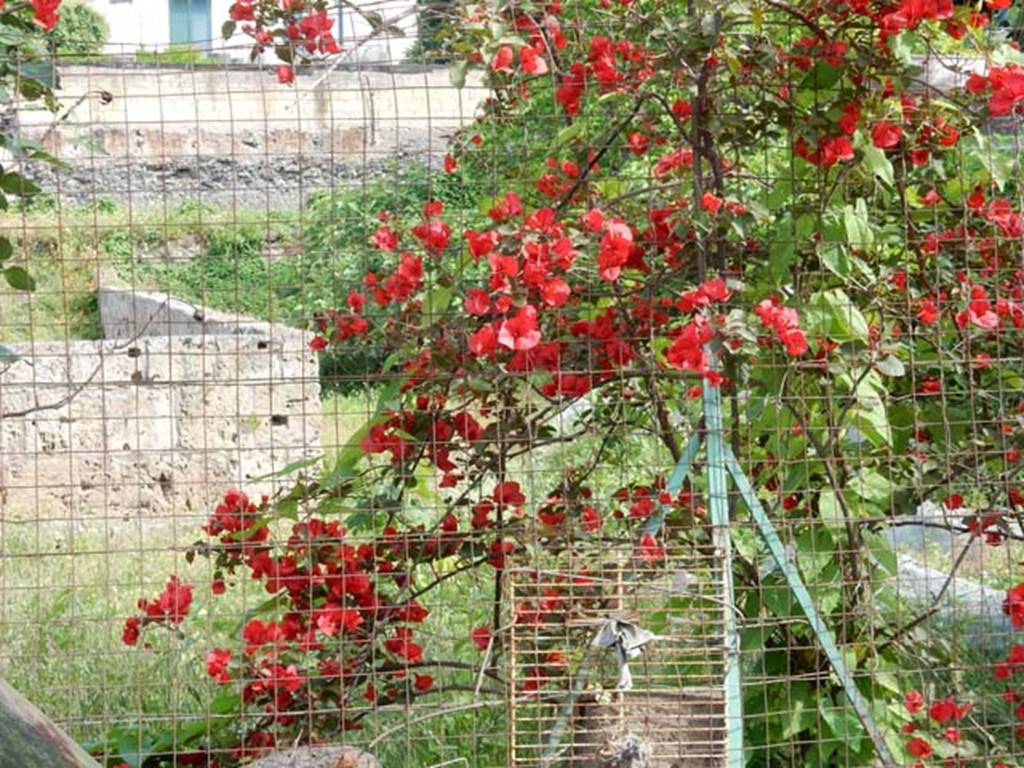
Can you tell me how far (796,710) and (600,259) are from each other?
1.10m

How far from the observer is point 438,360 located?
3383 millimetres

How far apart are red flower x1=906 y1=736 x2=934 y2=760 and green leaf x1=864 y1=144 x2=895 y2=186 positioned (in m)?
1.19

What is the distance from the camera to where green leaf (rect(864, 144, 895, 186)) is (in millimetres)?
3312

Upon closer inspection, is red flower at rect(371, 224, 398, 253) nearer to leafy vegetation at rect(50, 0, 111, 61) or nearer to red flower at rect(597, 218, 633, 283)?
red flower at rect(597, 218, 633, 283)

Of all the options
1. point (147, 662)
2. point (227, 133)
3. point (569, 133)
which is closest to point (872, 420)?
point (569, 133)

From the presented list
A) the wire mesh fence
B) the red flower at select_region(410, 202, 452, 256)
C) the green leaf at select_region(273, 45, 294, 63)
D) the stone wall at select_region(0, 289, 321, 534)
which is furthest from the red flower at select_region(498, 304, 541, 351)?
the stone wall at select_region(0, 289, 321, 534)

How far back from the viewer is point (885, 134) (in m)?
3.35

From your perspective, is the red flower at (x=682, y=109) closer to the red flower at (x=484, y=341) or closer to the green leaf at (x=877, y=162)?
the green leaf at (x=877, y=162)

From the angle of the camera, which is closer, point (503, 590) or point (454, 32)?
point (454, 32)

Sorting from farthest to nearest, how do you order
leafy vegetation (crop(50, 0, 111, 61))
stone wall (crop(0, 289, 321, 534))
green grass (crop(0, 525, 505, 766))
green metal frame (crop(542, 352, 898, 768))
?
leafy vegetation (crop(50, 0, 111, 61)), stone wall (crop(0, 289, 321, 534)), green grass (crop(0, 525, 505, 766)), green metal frame (crop(542, 352, 898, 768))

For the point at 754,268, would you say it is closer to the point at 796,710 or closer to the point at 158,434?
the point at 796,710

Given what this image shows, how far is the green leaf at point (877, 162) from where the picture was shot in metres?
3.31

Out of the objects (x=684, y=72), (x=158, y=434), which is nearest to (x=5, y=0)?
(x=684, y=72)

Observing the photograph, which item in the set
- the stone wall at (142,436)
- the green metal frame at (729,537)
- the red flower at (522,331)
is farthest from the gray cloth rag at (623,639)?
the stone wall at (142,436)
